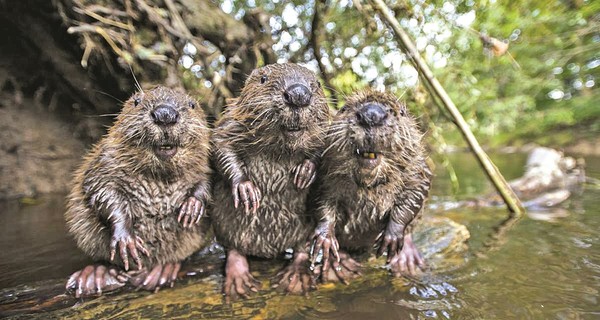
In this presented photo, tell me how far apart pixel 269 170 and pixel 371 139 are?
70 centimetres

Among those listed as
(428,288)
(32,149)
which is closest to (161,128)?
(428,288)

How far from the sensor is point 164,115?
2184 millimetres

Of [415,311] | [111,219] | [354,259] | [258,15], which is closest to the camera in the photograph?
[415,311]

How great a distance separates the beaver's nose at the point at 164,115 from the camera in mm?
2188

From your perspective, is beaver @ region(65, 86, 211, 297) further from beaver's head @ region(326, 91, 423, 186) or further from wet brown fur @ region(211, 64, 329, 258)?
beaver's head @ region(326, 91, 423, 186)

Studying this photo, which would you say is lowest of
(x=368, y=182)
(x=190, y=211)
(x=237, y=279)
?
(x=237, y=279)

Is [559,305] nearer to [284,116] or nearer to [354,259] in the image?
[354,259]

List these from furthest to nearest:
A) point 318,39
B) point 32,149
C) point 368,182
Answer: point 32,149, point 318,39, point 368,182

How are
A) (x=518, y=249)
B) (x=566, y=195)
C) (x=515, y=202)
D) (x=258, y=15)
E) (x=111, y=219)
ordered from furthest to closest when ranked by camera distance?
(x=566, y=195) → (x=258, y=15) → (x=515, y=202) → (x=518, y=249) → (x=111, y=219)

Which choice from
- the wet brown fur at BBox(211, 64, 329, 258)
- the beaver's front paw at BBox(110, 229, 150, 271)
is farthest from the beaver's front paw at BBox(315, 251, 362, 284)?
the beaver's front paw at BBox(110, 229, 150, 271)

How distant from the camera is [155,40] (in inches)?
164

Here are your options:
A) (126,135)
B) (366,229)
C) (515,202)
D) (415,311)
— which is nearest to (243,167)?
(126,135)

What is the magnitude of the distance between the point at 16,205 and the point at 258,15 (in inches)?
149

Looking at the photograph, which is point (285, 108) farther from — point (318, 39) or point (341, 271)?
point (318, 39)
